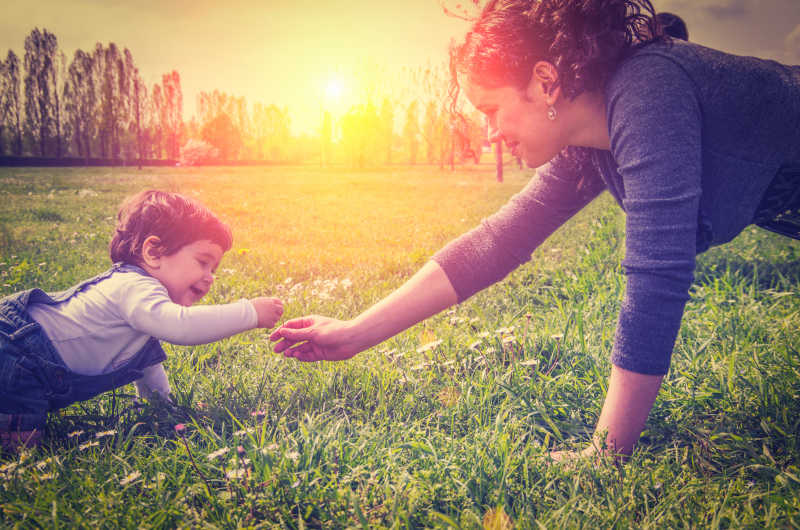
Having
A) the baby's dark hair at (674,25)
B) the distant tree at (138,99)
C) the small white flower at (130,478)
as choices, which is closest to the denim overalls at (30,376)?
the small white flower at (130,478)

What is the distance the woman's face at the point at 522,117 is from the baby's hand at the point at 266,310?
1.16 meters

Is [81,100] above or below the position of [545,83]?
above

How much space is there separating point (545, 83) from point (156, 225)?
66.1 inches

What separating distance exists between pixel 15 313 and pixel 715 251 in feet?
16.3

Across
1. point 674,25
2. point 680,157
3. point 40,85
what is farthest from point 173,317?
point 40,85

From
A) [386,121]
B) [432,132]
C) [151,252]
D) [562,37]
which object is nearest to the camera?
[562,37]

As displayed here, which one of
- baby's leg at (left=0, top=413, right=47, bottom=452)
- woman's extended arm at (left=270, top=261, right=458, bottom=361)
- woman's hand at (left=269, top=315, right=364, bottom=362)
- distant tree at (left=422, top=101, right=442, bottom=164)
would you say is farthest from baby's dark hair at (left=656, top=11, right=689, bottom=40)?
distant tree at (left=422, top=101, right=442, bottom=164)

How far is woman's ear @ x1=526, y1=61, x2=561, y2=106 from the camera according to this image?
1.49 m

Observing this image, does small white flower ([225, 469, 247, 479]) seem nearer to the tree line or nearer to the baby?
the baby

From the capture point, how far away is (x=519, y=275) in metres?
3.73

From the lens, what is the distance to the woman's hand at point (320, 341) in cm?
183

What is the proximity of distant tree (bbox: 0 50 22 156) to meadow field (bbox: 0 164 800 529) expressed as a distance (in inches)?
81.6

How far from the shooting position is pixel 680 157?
1195 millimetres

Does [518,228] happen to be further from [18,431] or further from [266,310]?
[18,431]
